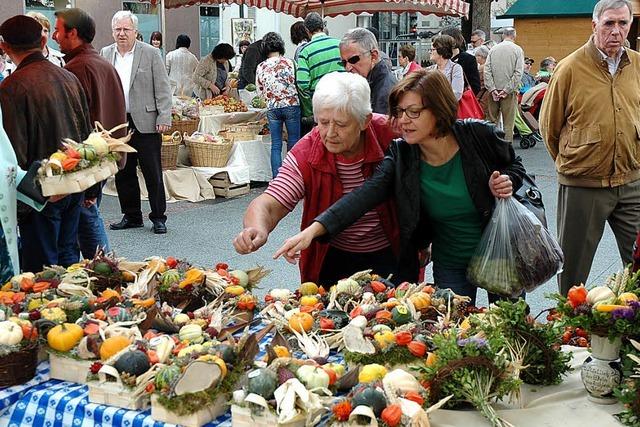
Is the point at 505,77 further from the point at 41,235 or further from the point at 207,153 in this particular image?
the point at 41,235

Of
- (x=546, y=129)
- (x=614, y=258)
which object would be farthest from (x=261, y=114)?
(x=546, y=129)

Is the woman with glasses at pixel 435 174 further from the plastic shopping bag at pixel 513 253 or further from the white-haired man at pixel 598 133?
the white-haired man at pixel 598 133

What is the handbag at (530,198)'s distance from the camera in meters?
3.32

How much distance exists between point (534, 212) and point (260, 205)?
1071 mm

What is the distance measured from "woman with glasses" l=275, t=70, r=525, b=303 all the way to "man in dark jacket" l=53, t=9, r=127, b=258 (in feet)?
7.18

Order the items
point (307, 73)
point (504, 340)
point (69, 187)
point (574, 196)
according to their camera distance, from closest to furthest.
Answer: point (504, 340) → point (69, 187) → point (574, 196) → point (307, 73)

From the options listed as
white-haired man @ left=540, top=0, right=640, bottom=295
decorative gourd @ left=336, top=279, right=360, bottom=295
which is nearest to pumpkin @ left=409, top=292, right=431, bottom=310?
decorative gourd @ left=336, top=279, right=360, bottom=295

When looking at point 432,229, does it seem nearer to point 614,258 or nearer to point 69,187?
point 69,187

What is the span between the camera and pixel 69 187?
10.2ft

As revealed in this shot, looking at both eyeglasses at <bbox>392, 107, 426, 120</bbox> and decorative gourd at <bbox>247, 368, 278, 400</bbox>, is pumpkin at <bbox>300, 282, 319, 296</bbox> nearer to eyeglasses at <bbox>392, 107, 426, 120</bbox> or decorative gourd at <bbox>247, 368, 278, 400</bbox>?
eyeglasses at <bbox>392, 107, 426, 120</bbox>

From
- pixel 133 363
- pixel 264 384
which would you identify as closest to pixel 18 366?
pixel 133 363

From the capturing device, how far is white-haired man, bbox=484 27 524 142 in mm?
11727

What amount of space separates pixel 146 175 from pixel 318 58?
196 centimetres

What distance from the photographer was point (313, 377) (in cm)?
211
